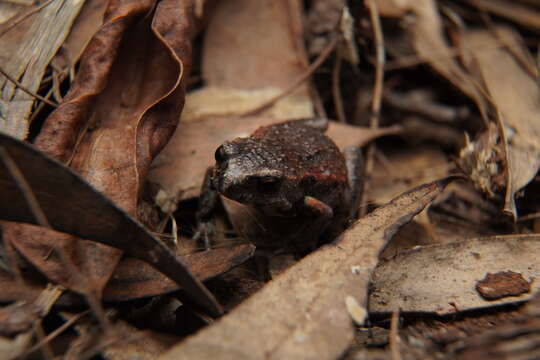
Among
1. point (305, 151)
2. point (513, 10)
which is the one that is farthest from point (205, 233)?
point (513, 10)

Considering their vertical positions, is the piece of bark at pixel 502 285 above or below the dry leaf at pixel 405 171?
below

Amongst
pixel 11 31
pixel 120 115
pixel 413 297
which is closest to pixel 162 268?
pixel 120 115

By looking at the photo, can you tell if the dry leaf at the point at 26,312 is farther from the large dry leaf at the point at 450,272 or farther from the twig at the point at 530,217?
the twig at the point at 530,217

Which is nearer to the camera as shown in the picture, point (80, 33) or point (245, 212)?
point (80, 33)

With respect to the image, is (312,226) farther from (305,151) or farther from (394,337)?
(394,337)

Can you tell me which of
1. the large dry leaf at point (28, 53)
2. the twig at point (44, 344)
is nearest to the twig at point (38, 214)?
the twig at point (44, 344)

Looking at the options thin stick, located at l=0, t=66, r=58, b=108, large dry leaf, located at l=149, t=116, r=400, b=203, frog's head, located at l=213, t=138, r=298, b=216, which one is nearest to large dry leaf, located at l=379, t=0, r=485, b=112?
large dry leaf, located at l=149, t=116, r=400, b=203

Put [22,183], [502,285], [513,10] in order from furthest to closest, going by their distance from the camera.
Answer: [513,10] → [502,285] → [22,183]
